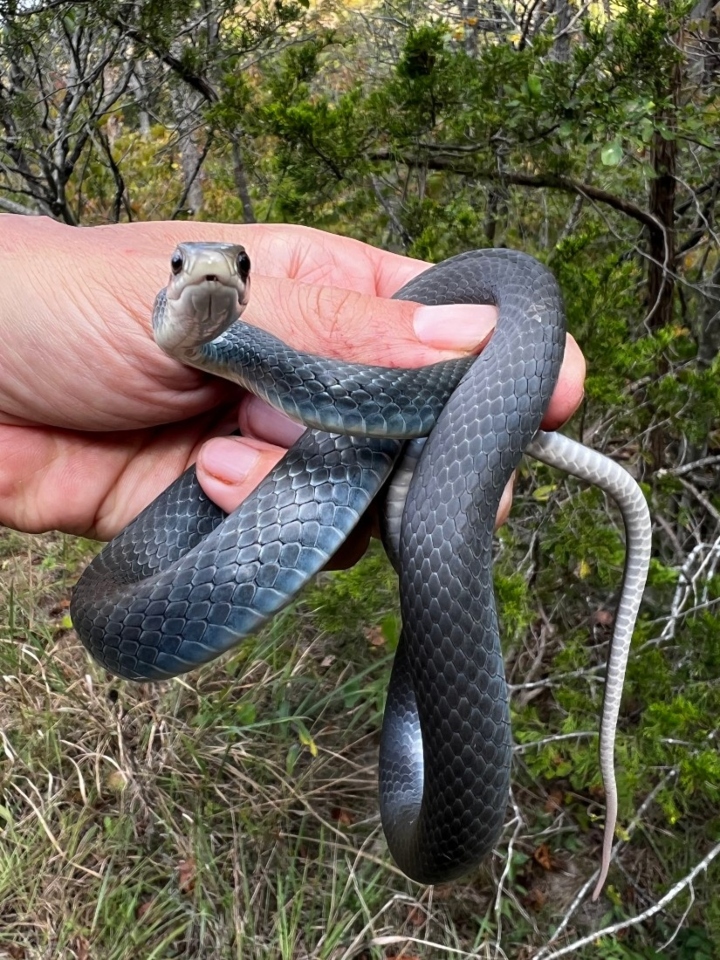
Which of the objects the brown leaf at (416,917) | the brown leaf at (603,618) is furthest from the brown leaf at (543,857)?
the brown leaf at (603,618)

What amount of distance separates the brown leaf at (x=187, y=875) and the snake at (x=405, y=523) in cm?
197

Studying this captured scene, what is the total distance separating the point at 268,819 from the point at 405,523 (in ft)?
8.19

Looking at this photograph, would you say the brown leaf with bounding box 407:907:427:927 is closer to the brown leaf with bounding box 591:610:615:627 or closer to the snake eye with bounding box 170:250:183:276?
the brown leaf with bounding box 591:610:615:627

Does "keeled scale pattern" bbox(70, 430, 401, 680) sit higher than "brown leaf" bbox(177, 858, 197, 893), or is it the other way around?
"keeled scale pattern" bbox(70, 430, 401, 680)

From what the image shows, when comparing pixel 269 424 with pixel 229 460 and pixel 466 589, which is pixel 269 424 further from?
Answer: pixel 466 589

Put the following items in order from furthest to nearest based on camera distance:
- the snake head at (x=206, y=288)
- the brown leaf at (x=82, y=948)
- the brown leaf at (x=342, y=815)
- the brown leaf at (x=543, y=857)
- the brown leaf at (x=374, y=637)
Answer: the brown leaf at (x=374, y=637) → the brown leaf at (x=342, y=815) → the brown leaf at (x=543, y=857) → the brown leaf at (x=82, y=948) → the snake head at (x=206, y=288)

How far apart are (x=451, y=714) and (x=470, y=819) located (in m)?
0.27

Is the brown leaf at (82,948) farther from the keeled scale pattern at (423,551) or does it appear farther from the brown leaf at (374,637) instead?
the keeled scale pattern at (423,551)

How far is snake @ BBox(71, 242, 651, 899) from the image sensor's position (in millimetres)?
1869

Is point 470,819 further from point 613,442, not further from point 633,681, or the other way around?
point 613,442

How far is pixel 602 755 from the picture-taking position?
105 inches

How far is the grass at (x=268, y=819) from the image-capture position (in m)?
3.49

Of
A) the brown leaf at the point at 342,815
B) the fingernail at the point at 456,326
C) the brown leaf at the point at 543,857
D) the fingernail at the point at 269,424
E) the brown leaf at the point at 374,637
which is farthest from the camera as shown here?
the brown leaf at the point at 374,637

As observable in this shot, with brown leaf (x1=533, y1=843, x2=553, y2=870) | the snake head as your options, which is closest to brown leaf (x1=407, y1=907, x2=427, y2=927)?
brown leaf (x1=533, y1=843, x2=553, y2=870)
